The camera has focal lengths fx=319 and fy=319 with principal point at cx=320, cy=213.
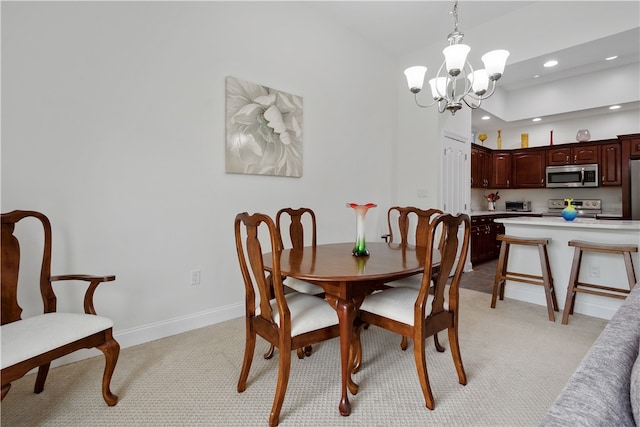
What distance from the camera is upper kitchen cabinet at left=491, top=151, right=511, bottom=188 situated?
624 cm

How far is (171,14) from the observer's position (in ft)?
7.98

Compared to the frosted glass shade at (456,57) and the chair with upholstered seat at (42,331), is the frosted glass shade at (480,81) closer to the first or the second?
the frosted glass shade at (456,57)

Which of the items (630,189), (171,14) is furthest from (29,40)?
(630,189)

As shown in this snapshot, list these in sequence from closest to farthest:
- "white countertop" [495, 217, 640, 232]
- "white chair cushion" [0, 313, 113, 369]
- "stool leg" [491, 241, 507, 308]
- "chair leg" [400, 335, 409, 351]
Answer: "white chair cushion" [0, 313, 113, 369] → "chair leg" [400, 335, 409, 351] → "white countertop" [495, 217, 640, 232] → "stool leg" [491, 241, 507, 308]

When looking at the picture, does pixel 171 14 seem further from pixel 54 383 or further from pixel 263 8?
pixel 54 383

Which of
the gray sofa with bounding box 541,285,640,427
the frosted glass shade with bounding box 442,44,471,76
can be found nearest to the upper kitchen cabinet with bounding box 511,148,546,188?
the frosted glass shade with bounding box 442,44,471,76

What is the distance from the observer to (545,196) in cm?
617

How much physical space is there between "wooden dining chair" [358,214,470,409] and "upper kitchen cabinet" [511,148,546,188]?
534 cm

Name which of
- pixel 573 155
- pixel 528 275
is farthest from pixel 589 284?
pixel 573 155

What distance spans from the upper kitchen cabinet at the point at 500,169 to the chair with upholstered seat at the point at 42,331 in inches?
260

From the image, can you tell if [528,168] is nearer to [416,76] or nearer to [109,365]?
[416,76]

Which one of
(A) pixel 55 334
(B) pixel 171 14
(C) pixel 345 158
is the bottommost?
(A) pixel 55 334

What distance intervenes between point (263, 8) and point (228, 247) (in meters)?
2.22

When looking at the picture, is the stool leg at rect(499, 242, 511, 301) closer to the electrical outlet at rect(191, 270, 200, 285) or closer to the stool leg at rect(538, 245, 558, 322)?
the stool leg at rect(538, 245, 558, 322)
